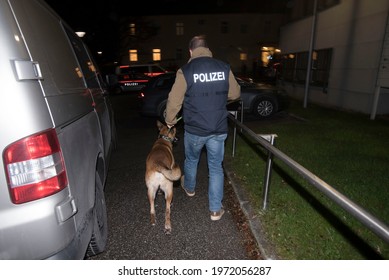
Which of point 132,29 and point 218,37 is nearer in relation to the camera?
point 132,29

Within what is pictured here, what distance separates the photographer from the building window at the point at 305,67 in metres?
13.7

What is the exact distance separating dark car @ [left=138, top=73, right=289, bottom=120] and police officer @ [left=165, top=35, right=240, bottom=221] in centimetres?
622

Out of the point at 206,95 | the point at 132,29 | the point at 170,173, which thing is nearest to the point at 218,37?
the point at 132,29

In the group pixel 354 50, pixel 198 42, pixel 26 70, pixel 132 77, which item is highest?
pixel 198 42

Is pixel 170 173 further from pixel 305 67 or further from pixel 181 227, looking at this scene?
pixel 305 67

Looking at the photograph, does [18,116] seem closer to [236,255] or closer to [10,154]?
[10,154]

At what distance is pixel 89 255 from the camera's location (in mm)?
2812

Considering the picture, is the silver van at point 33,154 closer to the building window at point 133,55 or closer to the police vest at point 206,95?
the police vest at point 206,95

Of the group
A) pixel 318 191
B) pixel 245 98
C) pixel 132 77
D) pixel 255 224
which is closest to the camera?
pixel 255 224

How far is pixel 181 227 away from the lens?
345cm

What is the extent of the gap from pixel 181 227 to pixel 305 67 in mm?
15008

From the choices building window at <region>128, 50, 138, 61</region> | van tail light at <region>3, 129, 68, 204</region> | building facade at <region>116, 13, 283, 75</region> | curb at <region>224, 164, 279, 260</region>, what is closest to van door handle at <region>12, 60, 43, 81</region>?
van tail light at <region>3, 129, 68, 204</region>

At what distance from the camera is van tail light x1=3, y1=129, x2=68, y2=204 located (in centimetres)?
156

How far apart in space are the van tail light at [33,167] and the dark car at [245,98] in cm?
780
